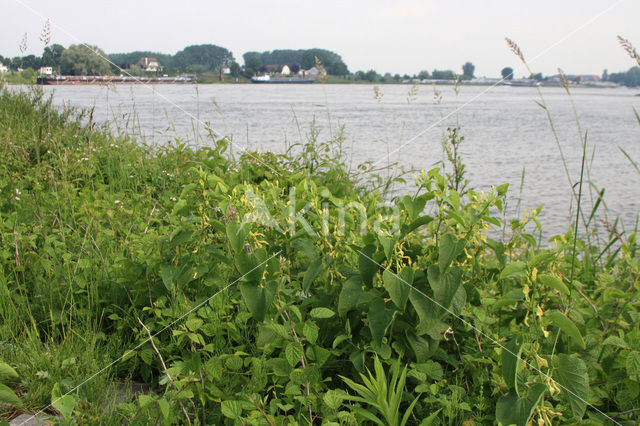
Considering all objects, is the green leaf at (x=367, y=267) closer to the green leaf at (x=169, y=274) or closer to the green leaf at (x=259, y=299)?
the green leaf at (x=259, y=299)

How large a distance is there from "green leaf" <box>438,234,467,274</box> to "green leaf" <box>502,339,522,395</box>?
0.33m

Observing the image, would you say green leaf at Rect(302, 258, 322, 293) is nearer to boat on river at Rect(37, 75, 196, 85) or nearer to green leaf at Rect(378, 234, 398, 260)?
green leaf at Rect(378, 234, 398, 260)

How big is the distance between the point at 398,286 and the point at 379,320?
157mm

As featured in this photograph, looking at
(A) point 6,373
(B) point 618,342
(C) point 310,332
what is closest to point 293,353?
(C) point 310,332

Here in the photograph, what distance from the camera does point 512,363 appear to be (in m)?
1.59

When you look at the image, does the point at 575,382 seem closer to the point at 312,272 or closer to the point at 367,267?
the point at 367,267

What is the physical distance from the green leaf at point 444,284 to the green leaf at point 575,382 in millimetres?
428

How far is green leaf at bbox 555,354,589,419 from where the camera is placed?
5.45ft

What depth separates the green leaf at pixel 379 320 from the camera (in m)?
1.79

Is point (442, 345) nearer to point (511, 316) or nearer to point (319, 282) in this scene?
point (511, 316)

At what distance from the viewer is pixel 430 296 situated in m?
1.91

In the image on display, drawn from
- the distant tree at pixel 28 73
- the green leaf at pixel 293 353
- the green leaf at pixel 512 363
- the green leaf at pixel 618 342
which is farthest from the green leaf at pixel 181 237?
the distant tree at pixel 28 73

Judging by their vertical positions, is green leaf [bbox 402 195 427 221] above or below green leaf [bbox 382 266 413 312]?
above

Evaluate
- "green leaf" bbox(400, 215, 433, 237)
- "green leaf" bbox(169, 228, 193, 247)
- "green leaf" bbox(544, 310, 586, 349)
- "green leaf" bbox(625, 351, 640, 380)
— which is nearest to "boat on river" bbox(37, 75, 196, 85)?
"green leaf" bbox(169, 228, 193, 247)
